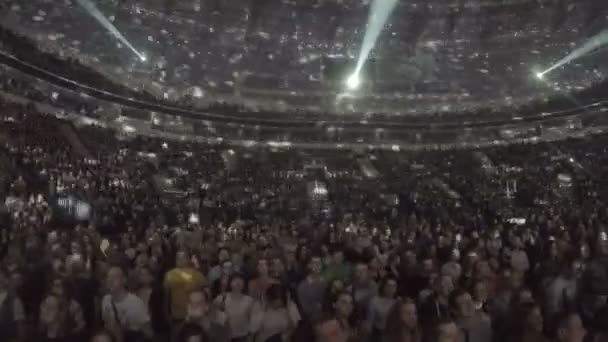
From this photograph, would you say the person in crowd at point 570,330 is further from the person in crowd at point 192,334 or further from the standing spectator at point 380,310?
the person in crowd at point 192,334

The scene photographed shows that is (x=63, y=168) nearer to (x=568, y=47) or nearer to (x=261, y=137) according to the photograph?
(x=261, y=137)

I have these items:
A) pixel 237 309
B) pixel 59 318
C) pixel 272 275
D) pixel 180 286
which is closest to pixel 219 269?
pixel 180 286

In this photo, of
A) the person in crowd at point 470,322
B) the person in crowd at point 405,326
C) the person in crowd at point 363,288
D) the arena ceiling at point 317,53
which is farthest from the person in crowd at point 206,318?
the arena ceiling at point 317,53

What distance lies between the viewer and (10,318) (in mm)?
5887

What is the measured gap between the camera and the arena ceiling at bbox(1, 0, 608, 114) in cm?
4119

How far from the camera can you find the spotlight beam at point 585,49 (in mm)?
47194

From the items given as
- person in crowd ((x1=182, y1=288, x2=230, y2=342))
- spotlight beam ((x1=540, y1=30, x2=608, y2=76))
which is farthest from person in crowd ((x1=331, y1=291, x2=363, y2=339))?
spotlight beam ((x1=540, y1=30, x2=608, y2=76))

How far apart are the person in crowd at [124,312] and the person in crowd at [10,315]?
2.16 feet

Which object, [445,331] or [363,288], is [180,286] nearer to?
[363,288]

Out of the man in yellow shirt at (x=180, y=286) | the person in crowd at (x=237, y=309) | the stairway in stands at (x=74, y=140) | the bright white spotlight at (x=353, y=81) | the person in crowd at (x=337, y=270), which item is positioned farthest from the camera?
the bright white spotlight at (x=353, y=81)

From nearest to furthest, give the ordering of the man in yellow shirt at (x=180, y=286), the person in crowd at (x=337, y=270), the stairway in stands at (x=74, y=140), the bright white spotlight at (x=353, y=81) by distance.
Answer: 1. the man in yellow shirt at (x=180, y=286)
2. the person in crowd at (x=337, y=270)
3. the stairway in stands at (x=74, y=140)
4. the bright white spotlight at (x=353, y=81)

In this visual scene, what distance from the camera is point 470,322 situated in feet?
18.2

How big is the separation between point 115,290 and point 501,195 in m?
17.9

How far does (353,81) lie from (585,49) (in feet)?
53.9
